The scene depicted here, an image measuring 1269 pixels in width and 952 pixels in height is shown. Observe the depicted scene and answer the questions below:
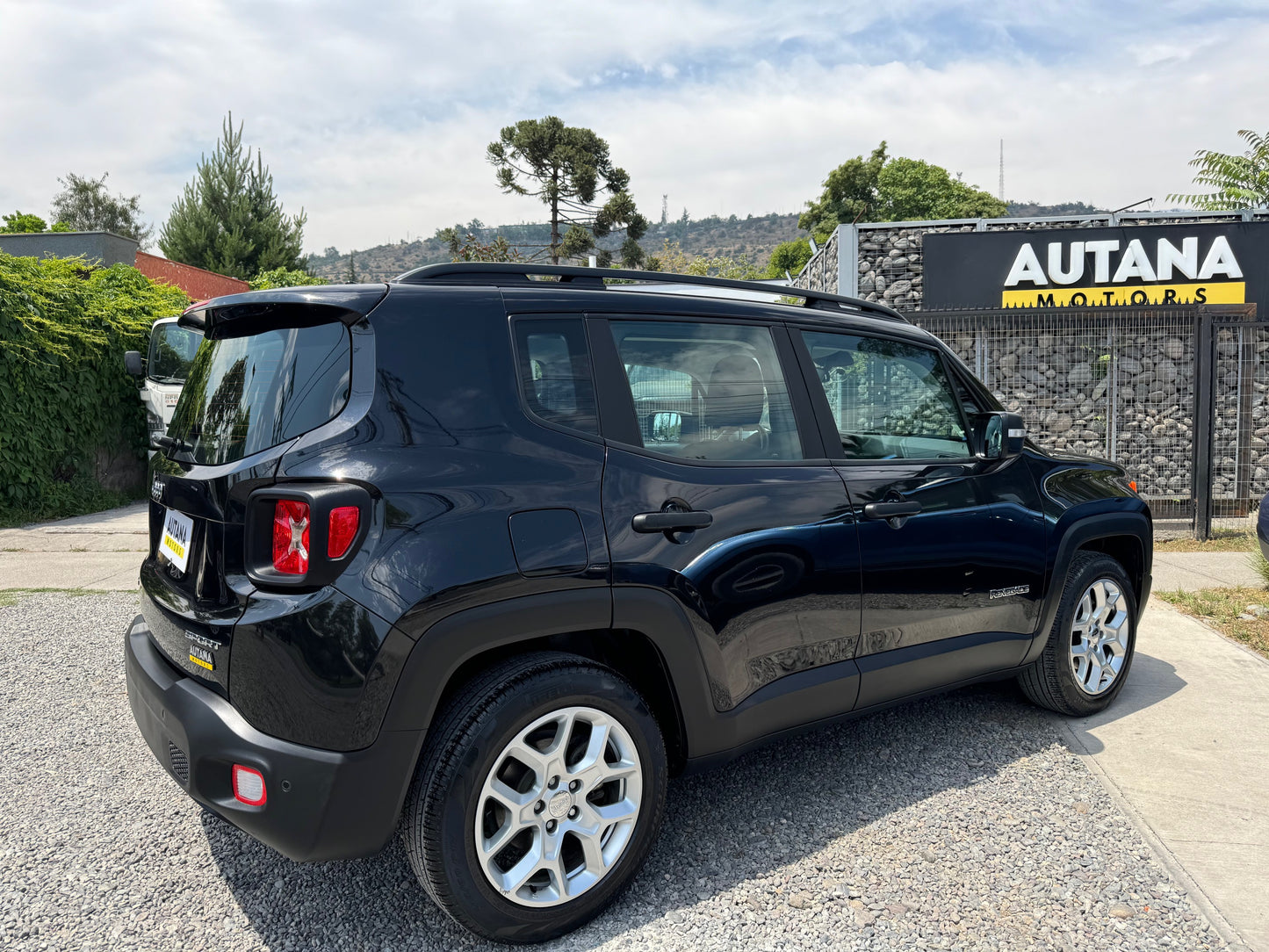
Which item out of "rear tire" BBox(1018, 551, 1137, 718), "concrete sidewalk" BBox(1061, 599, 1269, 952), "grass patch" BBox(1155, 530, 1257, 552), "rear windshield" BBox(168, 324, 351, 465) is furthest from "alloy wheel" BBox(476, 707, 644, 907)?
"grass patch" BBox(1155, 530, 1257, 552)

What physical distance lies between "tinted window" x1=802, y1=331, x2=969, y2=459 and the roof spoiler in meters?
1.63

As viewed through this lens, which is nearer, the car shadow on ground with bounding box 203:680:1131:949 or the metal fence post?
the car shadow on ground with bounding box 203:680:1131:949

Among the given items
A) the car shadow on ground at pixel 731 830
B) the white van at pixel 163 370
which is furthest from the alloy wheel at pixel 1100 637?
the white van at pixel 163 370

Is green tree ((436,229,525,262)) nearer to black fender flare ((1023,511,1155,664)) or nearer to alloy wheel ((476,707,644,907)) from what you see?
black fender flare ((1023,511,1155,664))

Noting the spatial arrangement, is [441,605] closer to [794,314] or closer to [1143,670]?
[794,314]

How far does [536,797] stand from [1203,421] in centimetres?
905

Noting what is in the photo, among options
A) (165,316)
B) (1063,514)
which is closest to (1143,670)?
(1063,514)

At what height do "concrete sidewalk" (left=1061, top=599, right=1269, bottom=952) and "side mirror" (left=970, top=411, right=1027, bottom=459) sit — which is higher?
"side mirror" (left=970, top=411, right=1027, bottom=459)

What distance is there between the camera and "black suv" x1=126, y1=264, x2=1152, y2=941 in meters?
2.16

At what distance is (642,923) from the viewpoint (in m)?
2.53

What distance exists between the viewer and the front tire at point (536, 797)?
2.24 m

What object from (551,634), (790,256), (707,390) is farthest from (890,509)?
(790,256)

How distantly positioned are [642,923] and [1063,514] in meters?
2.53

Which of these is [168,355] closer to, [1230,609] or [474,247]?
[1230,609]
